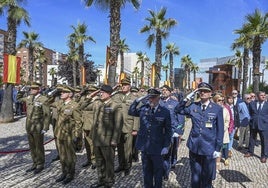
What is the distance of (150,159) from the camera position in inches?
202

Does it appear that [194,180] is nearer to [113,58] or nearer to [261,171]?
[261,171]

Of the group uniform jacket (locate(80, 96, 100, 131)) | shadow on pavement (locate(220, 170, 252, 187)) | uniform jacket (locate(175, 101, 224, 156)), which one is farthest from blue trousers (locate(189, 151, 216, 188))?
uniform jacket (locate(80, 96, 100, 131))

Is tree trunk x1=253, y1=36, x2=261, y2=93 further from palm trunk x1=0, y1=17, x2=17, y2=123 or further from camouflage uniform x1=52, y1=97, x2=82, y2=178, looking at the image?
camouflage uniform x1=52, y1=97, x2=82, y2=178

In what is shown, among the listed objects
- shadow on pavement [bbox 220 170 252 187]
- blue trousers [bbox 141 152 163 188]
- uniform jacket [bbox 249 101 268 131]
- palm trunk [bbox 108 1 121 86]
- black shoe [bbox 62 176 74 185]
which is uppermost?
palm trunk [bbox 108 1 121 86]

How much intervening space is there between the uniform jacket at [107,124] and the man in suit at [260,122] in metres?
5.06

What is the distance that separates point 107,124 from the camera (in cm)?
596

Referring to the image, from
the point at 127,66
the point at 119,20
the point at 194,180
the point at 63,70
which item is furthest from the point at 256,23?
the point at 127,66

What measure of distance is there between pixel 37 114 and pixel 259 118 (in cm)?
604

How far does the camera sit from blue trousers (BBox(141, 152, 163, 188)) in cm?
504

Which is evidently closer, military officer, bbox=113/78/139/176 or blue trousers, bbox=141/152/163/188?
blue trousers, bbox=141/152/163/188

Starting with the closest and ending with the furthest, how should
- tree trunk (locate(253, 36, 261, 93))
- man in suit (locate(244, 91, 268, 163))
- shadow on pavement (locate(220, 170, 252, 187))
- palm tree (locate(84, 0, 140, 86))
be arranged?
shadow on pavement (locate(220, 170, 252, 187)), man in suit (locate(244, 91, 268, 163)), palm tree (locate(84, 0, 140, 86)), tree trunk (locate(253, 36, 261, 93))

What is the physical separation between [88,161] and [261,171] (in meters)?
4.13

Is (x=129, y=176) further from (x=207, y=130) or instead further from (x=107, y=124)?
(x=207, y=130)

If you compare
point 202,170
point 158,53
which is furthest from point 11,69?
point 158,53
